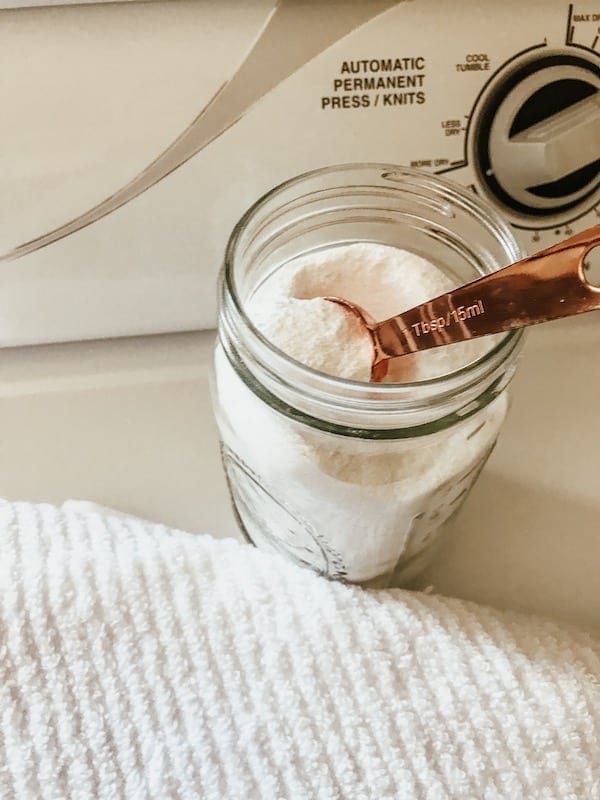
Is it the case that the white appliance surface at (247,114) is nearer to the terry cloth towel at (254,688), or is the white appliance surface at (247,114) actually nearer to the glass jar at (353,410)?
the glass jar at (353,410)

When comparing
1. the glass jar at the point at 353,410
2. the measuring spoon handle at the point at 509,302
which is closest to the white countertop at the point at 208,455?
the glass jar at the point at 353,410

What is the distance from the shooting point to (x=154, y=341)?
0.43 m

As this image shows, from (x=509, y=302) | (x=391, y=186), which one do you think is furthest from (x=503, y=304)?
(x=391, y=186)

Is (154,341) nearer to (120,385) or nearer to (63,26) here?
(120,385)

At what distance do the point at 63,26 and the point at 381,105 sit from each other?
0.12 metres

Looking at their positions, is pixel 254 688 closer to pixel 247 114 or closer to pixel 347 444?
pixel 347 444

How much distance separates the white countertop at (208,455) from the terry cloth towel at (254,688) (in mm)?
57

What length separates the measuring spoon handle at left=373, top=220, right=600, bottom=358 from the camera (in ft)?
0.75

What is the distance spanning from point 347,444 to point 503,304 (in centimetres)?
8

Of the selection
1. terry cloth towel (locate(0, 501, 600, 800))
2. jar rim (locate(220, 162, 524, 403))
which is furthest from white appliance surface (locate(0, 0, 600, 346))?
terry cloth towel (locate(0, 501, 600, 800))

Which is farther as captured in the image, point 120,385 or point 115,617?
point 120,385

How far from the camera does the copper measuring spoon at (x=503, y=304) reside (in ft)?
0.75

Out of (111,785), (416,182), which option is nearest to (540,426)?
(416,182)

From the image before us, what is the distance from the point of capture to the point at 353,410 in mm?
277
